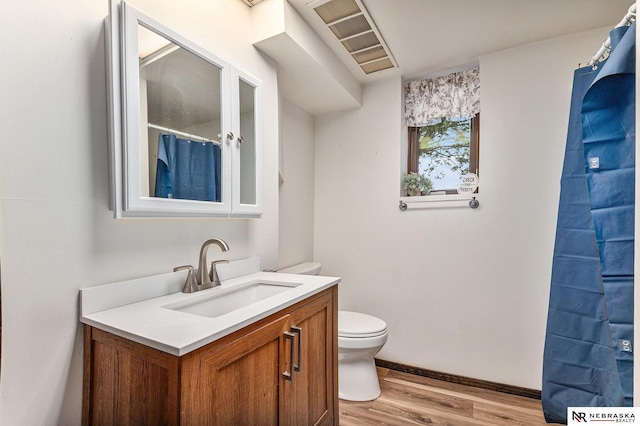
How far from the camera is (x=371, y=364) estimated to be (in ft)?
6.30

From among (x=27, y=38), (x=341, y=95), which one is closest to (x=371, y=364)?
(x=341, y=95)

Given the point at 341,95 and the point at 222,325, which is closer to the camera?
the point at 222,325

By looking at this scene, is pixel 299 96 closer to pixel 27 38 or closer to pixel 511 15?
pixel 511 15

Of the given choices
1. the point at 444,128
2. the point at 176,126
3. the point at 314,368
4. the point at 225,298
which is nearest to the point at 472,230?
the point at 444,128

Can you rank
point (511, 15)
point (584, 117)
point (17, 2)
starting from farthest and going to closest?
point (511, 15)
point (584, 117)
point (17, 2)

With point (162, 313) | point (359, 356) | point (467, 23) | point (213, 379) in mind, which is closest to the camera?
point (213, 379)

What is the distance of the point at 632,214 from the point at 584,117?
0.42 meters

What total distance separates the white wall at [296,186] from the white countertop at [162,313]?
3.13ft

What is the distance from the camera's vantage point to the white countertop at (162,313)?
0.77 metres

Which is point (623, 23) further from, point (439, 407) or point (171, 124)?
point (439, 407)

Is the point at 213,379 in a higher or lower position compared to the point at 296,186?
lower

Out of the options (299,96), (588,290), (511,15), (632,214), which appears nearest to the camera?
(632,214)

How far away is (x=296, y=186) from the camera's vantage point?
2.37m

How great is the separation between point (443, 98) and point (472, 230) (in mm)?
969
